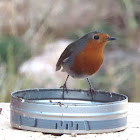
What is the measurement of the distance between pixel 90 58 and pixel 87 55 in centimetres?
2

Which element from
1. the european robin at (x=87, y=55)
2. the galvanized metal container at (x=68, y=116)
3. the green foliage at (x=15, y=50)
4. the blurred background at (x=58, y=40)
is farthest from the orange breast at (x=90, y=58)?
the green foliage at (x=15, y=50)

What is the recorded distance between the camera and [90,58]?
108 inches

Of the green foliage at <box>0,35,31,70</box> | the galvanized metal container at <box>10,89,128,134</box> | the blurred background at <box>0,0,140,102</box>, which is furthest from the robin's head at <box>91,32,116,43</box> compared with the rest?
the green foliage at <box>0,35,31,70</box>

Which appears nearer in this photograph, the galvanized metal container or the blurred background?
the galvanized metal container

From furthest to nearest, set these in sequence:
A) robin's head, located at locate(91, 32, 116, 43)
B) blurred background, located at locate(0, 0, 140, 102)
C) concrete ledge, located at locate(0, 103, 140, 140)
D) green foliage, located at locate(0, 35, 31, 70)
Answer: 1. green foliage, located at locate(0, 35, 31, 70)
2. blurred background, located at locate(0, 0, 140, 102)
3. robin's head, located at locate(91, 32, 116, 43)
4. concrete ledge, located at locate(0, 103, 140, 140)

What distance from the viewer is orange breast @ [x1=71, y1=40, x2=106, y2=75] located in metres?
2.69

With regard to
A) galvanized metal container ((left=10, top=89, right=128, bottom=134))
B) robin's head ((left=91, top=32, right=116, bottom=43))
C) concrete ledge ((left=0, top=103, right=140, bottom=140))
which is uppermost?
robin's head ((left=91, top=32, right=116, bottom=43))

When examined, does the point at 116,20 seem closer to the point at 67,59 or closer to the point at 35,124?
the point at 67,59

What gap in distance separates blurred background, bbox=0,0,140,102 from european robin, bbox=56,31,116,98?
7.36 ft

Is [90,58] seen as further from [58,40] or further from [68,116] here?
[58,40]

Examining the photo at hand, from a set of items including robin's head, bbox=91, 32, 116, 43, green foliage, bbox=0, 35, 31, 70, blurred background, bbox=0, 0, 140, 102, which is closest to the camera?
robin's head, bbox=91, 32, 116, 43

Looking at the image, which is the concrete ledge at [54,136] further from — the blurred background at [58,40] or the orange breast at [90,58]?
the blurred background at [58,40]

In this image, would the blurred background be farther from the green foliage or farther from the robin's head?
the robin's head

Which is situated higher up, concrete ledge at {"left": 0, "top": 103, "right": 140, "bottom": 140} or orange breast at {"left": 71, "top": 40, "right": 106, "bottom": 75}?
orange breast at {"left": 71, "top": 40, "right": 106, "bottom": 75}
